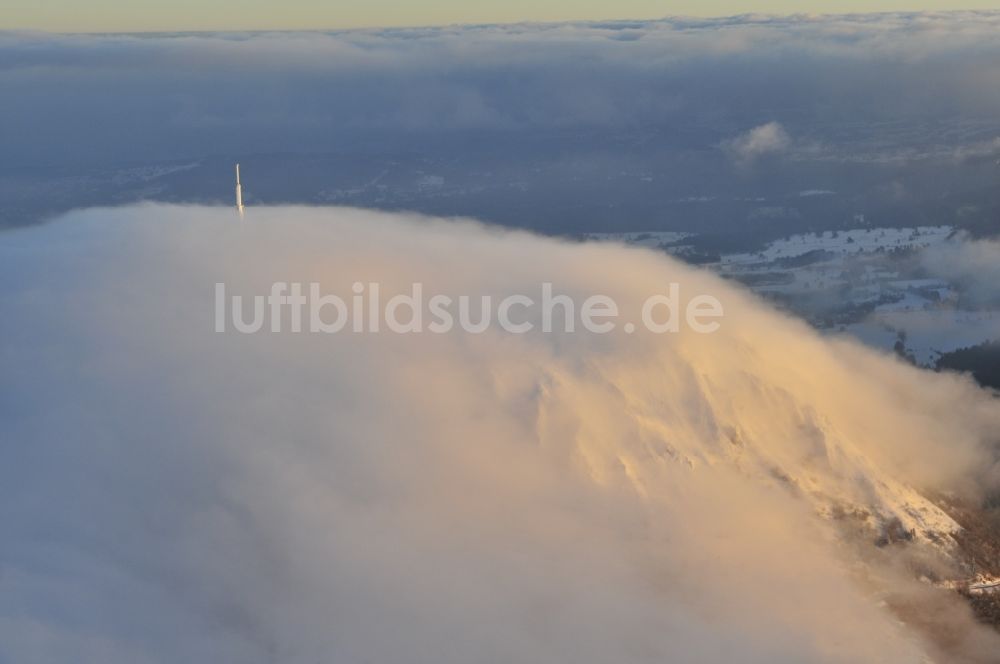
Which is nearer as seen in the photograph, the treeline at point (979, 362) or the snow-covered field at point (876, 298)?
the treeline at point (979, 362)

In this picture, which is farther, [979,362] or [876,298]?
[876,298]

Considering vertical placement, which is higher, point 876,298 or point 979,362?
point 979,362

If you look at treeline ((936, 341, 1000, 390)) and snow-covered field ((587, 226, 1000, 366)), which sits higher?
treeline ((936, 341, 1000, 390))

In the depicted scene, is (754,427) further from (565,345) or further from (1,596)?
(1,596)

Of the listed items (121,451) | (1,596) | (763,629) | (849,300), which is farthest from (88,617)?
(849,300)

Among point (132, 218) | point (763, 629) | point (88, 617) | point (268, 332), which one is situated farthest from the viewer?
point (132, 218)

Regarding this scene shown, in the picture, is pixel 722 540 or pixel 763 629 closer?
pixel 763 629

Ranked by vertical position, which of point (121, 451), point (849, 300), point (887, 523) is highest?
point (121, 451)

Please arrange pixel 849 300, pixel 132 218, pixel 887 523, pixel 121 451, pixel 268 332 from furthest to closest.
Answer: pixel 849 300 < pixel 132 218 < pixel 268 332 < pixel 887 523 < pixel 121 451

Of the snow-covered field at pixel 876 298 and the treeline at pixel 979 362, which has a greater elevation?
the treeline at pixel 979 362

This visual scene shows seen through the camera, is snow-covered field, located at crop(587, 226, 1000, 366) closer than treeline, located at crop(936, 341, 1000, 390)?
No

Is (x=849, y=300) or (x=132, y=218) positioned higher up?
(x=132, y=218)
